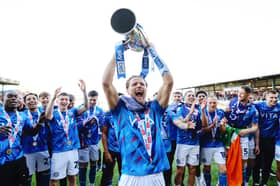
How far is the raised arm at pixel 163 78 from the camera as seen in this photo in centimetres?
243

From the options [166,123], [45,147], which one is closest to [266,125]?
[166,123]

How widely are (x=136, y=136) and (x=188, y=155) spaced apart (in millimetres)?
2820

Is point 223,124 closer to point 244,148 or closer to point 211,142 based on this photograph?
point 211,142

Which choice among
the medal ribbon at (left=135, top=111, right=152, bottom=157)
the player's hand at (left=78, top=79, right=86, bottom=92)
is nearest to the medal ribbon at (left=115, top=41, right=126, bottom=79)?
the medal ribbon at (left=135, top=111, right=152, bottom=157)

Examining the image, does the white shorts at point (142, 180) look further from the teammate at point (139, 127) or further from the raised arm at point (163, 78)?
the raised arm at point (163, 78)

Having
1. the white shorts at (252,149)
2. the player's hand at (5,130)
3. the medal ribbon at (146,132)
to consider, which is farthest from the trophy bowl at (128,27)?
the white shorts at (252,149)

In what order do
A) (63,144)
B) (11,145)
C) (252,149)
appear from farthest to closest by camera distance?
(252,149) < (63,144) < (11,145)

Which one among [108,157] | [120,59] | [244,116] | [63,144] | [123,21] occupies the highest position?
[123,21]

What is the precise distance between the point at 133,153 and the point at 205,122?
8.52ft

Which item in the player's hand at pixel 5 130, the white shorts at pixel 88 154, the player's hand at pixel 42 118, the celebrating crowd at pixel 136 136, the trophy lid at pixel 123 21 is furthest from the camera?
the white shorts at pixel 88 154

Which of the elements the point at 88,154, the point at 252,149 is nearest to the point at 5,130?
the point at 88,154

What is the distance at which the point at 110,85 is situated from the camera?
7.70 ft

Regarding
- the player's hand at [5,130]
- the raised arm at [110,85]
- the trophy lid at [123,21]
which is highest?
the trophy lid at [123,21]

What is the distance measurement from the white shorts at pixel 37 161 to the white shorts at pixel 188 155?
264 centimetres
